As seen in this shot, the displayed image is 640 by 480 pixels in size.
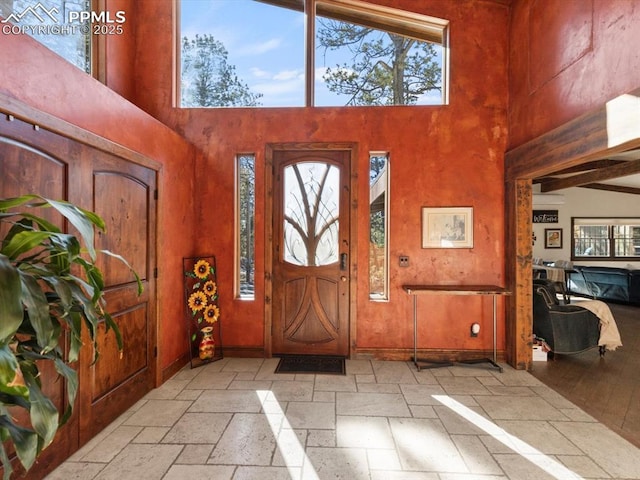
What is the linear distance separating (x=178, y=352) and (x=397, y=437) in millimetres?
2452

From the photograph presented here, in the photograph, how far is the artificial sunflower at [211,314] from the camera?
3570mm

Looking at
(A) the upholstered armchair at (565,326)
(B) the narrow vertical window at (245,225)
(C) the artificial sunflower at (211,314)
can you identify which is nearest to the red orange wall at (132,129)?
(C) the artificial sunflower at (211,314)

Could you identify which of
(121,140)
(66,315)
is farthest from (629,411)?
(121,140)

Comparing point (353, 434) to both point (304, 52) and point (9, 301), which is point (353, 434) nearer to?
point (9, 301)

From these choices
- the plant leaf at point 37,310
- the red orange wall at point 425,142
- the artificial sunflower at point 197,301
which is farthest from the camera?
the red orange wall at point 425,142

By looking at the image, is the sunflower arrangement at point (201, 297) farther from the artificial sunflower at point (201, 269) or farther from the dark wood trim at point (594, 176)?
the dark wood trim at point (594, 176)

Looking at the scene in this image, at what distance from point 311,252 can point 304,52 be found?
2.49m

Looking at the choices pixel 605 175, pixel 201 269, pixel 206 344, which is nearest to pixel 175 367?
pixel 206 344

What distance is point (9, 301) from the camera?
0.97 metres

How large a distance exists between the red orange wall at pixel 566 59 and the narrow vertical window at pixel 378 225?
4.98ft

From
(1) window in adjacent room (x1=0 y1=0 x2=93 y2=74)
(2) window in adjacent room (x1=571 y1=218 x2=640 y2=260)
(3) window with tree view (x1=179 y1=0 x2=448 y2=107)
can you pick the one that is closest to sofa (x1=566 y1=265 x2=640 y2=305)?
(2) window in adjacent room (x1=571 y1=218 x2=640 y2=260)

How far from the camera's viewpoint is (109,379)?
8.06ft

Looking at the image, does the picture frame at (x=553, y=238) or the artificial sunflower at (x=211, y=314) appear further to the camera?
the picture frame at (x=553, y=238)

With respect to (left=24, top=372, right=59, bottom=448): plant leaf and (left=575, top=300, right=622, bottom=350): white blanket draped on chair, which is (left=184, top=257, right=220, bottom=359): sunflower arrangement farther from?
(left=575, top=300, right=622, bottom=350): white blanket draped on chair
